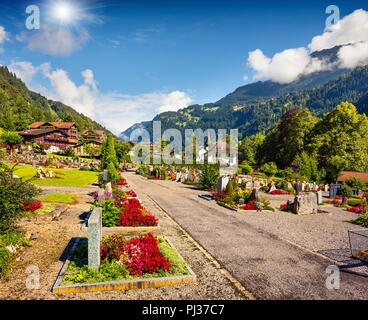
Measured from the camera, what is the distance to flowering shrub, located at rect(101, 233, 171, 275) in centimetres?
620

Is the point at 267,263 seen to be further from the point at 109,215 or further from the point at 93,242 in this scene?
the point at 109,215

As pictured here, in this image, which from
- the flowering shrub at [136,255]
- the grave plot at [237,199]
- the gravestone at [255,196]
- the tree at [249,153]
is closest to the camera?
the flowering shrub at [136,255]

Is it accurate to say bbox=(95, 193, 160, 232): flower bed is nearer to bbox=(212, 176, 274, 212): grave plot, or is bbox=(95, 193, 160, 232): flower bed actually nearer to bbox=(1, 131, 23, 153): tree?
bbox=(212, 176, 274, 212): grave plot

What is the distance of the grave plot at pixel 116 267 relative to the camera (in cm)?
548

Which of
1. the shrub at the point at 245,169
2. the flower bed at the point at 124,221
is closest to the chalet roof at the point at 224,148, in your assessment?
the shrub at the point at 245,169

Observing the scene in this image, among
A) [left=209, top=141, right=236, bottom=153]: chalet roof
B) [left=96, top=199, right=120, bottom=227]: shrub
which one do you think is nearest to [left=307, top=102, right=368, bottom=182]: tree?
[left=96, top=199, right=120, bottom=227]: shrub

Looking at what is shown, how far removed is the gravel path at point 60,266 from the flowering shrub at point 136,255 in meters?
0.70

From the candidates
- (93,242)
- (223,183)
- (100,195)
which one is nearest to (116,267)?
(93,242)

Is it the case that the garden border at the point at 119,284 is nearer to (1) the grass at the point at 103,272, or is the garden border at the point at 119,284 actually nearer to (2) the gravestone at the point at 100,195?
(1) the grass at the point at 103,272

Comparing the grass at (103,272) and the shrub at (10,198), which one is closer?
the grass at (103,272)

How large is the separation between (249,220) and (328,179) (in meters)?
34.6

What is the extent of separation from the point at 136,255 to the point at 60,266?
2.35 meters

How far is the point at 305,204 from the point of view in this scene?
631 inches
